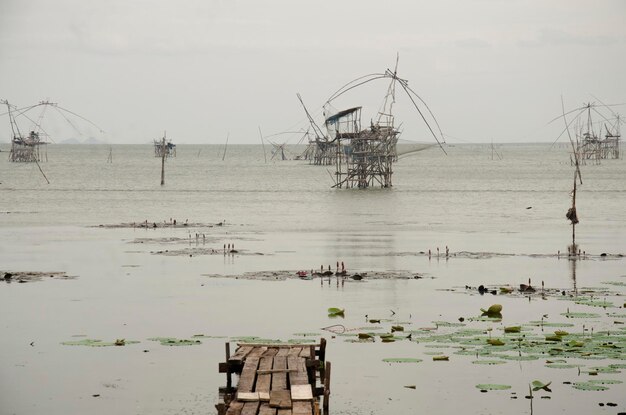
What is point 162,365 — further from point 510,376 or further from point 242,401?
point 510,376

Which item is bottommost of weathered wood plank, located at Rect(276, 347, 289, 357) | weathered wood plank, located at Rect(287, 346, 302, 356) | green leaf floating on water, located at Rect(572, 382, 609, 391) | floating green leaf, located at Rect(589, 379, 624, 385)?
green leaf floating on water, located at Rect(572, 382, 609, 391)

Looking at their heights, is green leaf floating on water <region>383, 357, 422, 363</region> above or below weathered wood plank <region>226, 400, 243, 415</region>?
below

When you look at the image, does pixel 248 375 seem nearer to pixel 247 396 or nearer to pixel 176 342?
pixel 247 396

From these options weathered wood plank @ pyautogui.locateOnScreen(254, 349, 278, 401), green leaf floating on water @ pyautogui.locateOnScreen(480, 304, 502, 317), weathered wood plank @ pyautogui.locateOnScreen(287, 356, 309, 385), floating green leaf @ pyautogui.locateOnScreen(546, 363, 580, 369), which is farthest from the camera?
green leaf floating on water @ pyautogui.locateOnScreen(480, 304, 502, 317)

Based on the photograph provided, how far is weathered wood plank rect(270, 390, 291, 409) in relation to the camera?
1148 centimetres

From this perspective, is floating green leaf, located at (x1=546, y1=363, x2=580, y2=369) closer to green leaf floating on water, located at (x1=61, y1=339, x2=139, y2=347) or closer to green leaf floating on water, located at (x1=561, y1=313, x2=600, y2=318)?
green leaf floating on water, located at (x1=561, y1=313, x2=600, y2=318)

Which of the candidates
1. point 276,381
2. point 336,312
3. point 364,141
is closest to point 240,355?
point 276,381

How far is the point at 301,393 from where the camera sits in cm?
1191

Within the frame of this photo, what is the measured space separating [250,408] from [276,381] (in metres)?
1.23

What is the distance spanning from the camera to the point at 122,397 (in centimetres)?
1382

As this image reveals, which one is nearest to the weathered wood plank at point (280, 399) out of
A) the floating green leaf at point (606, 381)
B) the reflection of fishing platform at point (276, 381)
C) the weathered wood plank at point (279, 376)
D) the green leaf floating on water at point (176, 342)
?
the reflection of fishing platform at point (276, 381)

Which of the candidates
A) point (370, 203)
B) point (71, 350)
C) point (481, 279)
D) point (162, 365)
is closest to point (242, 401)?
point (162, 365)

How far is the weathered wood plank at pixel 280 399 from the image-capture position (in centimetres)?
1148

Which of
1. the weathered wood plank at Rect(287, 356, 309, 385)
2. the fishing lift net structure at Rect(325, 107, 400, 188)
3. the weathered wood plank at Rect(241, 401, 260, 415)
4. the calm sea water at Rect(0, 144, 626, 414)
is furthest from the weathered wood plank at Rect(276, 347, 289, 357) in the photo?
the fishing lift net structure at Rect(325, 107, 400, 188)
